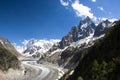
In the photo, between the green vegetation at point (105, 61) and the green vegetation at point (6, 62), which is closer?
the green vegetation at point (105, 61)

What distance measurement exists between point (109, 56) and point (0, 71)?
81.4 metres

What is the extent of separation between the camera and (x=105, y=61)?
2343 inches

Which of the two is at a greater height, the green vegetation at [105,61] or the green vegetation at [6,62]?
the green vegetation at [6,62]

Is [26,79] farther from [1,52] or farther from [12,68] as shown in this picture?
[1,52]

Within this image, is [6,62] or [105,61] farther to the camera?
[6,62]

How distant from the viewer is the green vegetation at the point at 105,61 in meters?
47.8

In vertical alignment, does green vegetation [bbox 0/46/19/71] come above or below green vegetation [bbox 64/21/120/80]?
above

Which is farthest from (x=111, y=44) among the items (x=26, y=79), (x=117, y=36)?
(x=26, y=79)

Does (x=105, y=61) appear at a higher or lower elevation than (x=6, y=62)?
lower

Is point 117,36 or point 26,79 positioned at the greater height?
point 26,79

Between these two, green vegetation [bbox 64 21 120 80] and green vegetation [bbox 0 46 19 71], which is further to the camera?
green vegetation [bbox 0 46 19 71]

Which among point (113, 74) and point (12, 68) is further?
point (12, 68)

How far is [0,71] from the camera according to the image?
132125 mm

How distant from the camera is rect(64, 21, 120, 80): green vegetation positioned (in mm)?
47781
